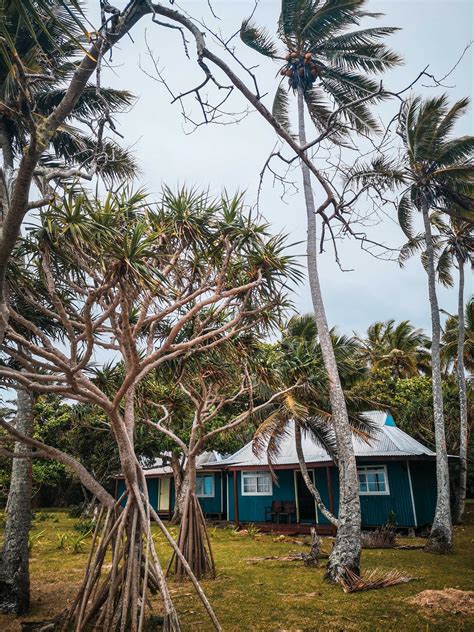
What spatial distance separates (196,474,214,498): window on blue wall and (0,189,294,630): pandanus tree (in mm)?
16972

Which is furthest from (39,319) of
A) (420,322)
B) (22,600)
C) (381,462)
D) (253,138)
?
(420,322)

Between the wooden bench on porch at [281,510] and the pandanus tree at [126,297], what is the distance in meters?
12.7

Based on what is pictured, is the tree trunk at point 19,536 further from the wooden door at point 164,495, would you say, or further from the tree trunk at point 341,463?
the wooden door at point 164,495

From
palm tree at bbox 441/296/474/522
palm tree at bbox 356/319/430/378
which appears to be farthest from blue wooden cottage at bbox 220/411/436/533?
palm tree at bbox 356/319/430/378

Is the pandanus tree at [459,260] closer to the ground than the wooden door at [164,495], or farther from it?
farther from it

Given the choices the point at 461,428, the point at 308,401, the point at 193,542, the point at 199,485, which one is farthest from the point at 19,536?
the point at 199,485

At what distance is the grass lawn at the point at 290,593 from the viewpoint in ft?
20.5

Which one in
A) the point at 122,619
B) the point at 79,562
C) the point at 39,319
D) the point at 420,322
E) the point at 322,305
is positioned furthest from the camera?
the point at 420,322

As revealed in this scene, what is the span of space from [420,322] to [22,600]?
1119 inches

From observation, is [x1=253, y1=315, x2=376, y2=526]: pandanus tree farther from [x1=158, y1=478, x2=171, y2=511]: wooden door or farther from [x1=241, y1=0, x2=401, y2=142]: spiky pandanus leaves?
[x1=158, y1=478, x2=171, y2=511]: wooden door

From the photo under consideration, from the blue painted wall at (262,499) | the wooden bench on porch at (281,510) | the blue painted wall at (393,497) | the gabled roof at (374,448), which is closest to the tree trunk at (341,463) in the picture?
the gabled roof at (374,448)

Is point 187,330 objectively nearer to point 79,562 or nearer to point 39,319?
point 39,319

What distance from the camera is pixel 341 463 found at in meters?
9.56

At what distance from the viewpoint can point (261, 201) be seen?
3.53 meters
